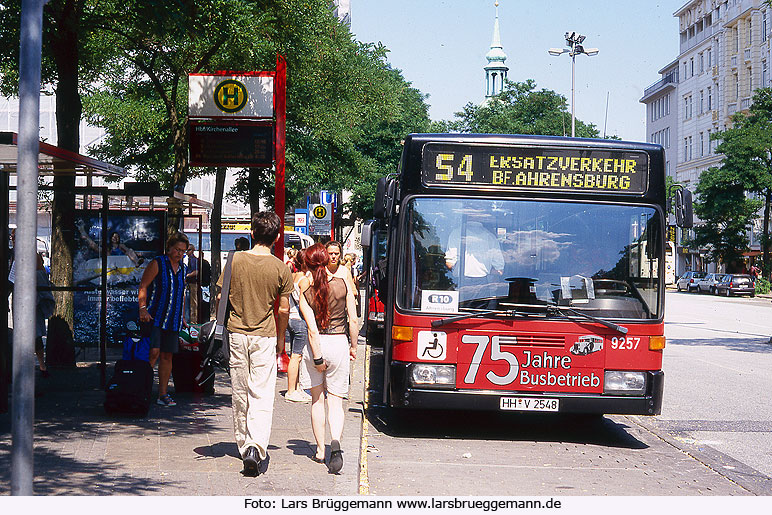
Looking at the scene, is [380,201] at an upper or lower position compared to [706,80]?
lower

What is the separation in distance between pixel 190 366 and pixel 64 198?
2.77 m

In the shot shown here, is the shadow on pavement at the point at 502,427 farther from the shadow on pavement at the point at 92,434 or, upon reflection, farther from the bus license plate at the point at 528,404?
the shadow on pavement at the point at 92,434

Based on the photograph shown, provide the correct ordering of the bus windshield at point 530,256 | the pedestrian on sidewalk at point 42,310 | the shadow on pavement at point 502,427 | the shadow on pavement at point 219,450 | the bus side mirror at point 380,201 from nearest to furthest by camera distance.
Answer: the shadow on pavement at point 219,450
the bus windshield at point 530,256
the bus side mirror at point 380,201
the shadow on pavement at point 502,427
the pedestrian on sidewalk at point 42,310

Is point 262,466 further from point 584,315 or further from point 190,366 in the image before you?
point 190,366

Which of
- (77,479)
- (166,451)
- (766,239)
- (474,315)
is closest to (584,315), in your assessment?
(474,315)

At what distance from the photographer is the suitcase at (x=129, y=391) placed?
30.2 ft

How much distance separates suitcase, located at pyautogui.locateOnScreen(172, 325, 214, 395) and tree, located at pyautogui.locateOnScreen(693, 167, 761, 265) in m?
56.0

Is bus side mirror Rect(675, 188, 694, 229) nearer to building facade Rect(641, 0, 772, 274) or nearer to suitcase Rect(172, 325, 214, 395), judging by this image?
suitcase Rect(172, 325, 214, 395)

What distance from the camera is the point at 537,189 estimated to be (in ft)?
31.3

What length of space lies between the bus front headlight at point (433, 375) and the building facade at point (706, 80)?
69.4 metres

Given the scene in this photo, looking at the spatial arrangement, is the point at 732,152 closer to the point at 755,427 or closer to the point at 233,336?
the point at 755,427

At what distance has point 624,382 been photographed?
30.5ft

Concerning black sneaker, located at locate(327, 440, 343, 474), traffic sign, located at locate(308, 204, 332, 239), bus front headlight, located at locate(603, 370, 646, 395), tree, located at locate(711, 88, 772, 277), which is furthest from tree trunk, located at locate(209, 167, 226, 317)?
tree, located at locate(711, 88, 772, 277)

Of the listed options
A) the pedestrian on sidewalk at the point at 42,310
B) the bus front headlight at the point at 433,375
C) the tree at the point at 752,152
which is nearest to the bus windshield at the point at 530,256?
the bus front headlight at the point at 433,375
